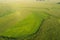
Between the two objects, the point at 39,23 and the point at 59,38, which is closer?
the point at 59,38

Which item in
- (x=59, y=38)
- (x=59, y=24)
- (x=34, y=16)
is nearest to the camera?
(x=59, y=38)

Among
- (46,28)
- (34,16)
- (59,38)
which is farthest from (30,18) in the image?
(59,38)

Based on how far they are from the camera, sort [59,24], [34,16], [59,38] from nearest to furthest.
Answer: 1. [59,38]
2. [59,24]
3. [34,16]

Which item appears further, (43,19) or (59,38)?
(43,19)

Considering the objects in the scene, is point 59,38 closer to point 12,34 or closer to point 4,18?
point 12,34

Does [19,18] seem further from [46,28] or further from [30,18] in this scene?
[46,28]

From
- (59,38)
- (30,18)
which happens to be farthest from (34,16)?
(59,38)

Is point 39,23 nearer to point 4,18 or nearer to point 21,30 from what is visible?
point 21,30
